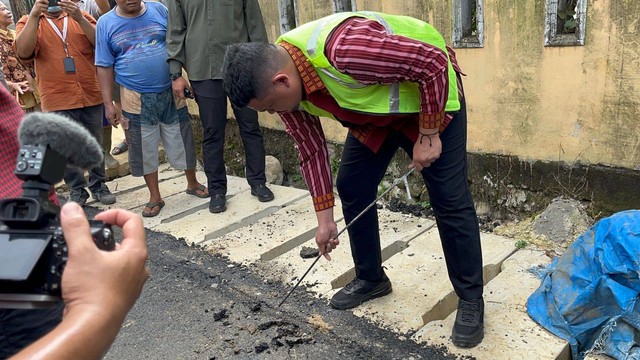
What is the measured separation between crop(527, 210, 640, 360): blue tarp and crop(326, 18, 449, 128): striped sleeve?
46.6 inches

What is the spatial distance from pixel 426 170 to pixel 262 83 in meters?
0.94

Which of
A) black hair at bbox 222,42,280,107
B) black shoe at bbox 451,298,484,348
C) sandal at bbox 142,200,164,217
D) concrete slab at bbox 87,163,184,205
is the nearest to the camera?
black hair at bbox 222,42,280,107

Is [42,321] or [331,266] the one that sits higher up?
[42,321]

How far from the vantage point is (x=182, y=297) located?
361 centimetres

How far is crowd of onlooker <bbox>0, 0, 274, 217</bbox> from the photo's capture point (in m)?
4.65

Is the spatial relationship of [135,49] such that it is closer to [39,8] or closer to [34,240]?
[39,8]

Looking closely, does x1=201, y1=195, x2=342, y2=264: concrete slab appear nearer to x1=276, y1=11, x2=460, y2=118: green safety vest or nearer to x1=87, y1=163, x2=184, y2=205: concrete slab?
x1=87, y1=163, x2=184, y2=205: concrete slab

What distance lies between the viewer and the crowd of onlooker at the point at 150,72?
Result: 4648 millimetres

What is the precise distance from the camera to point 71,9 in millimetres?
4703

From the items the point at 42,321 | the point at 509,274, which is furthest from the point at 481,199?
the point at 42,321

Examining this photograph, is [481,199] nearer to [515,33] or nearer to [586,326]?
[515,33]

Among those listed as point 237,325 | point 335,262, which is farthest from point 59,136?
point 335,262

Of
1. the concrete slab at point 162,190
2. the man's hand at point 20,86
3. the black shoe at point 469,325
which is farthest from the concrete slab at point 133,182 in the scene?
the black shoe at point 469,325

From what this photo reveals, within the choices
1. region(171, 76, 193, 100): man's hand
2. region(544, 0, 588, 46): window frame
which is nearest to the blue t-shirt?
region(171, 76, 193, 100): man's hand
